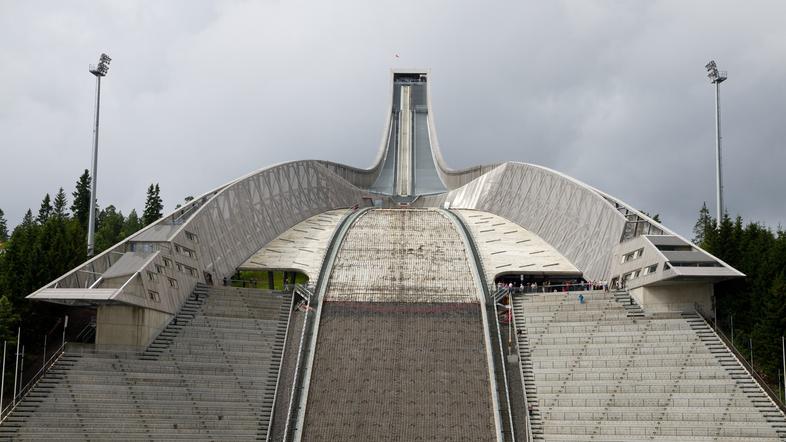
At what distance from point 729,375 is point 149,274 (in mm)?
18178

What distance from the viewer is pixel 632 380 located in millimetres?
25391

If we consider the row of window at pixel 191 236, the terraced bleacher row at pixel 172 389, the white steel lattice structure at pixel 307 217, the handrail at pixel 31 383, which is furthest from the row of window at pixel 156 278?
the handrail at pixel 31 383

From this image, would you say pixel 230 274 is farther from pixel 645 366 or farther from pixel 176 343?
pixel 645 366

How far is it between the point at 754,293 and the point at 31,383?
2352 cm

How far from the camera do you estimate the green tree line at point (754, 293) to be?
26638mm

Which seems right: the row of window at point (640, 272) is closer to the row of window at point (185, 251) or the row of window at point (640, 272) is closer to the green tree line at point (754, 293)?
the green tree line at point (754, 293)

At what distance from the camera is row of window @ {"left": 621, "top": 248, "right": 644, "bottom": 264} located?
30328mm

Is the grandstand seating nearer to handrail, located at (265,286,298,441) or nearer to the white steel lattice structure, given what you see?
handrail, located at (265,286,298,441)

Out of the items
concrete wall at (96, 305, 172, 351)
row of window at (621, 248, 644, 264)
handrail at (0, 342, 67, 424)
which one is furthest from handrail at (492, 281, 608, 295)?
handrail at (0, 342, 67, 424)

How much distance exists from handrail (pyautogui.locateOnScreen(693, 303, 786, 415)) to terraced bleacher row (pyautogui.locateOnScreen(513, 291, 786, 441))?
6.6 inches

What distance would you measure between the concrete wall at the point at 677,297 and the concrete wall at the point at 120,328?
16763mm

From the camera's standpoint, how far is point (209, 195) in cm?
3544

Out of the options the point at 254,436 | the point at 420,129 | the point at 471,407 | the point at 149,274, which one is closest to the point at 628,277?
the point at 471,407

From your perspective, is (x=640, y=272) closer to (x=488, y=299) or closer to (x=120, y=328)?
(x=488, y=299)
